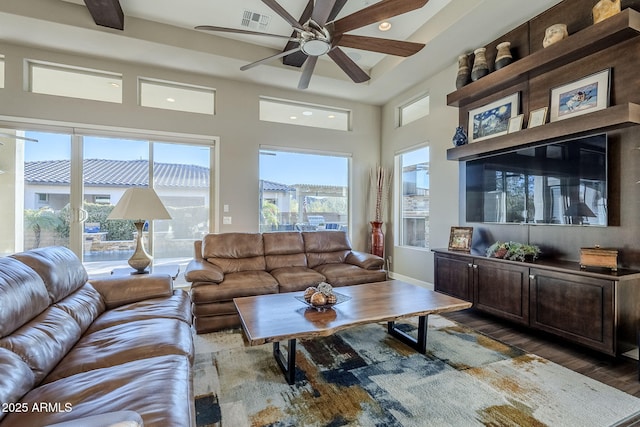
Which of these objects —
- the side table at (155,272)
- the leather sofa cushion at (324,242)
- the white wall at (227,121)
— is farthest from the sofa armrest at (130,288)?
the white wall at (227,121)

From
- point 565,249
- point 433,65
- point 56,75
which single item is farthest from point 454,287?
point 56,75

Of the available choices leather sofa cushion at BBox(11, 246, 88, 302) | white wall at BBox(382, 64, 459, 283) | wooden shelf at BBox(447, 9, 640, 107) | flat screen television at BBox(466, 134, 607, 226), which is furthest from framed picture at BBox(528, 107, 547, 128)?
leather sofa cushion at BBox(11, 246, 88, 302)

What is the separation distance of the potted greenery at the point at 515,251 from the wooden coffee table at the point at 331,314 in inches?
39.6

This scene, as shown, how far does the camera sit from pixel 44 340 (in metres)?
1.49

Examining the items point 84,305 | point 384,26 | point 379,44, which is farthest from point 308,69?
point 84,305

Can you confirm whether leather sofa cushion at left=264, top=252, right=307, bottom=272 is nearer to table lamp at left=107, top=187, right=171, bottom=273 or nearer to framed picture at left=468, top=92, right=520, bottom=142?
table lamp at left=107, top=187, right=171, bottom=273

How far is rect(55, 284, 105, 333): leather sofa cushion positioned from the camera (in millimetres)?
1875

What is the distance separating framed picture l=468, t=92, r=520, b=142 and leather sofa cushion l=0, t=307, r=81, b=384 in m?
4.10

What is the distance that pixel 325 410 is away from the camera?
1.76 m

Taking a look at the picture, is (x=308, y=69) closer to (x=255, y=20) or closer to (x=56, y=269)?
(x=255, y=20)

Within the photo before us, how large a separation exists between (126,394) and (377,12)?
108 inches

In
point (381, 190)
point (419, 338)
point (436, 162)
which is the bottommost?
point (419, 338)

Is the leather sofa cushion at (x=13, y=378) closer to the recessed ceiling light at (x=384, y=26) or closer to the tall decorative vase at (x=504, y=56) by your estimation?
the recessed ceiling light at (x=384, y=26)

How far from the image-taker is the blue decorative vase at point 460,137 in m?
3.80
